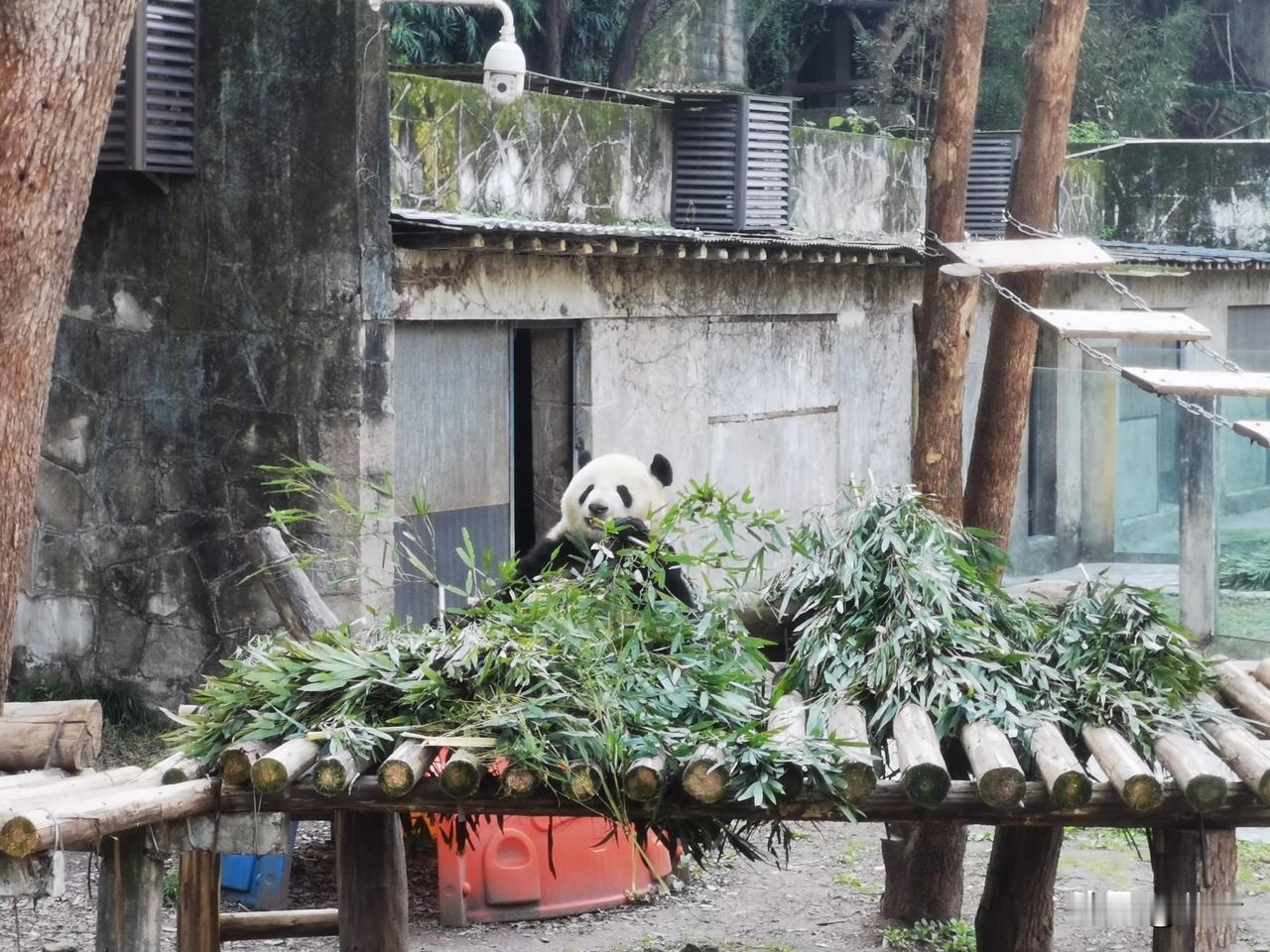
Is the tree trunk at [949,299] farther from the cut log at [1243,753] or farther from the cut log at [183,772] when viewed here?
the cut log at [183,772]

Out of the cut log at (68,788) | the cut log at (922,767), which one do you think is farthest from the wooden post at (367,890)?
the cut log at (922,767)

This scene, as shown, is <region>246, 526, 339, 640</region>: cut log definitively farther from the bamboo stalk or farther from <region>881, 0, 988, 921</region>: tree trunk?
<region>881, 0, 988, 921</region>: tree trunk

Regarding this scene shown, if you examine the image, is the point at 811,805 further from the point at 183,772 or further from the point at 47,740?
the point at 47,740

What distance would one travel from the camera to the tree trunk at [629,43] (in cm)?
1888

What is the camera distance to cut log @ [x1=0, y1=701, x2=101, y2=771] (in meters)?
4.12

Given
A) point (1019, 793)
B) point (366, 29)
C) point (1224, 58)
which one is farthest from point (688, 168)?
point (1224, 58)

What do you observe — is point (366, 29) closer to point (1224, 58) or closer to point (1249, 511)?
point (1249, 511)

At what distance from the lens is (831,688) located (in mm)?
4426

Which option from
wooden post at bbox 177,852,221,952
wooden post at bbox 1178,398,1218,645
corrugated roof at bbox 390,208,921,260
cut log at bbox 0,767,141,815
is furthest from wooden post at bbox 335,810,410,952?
wooden post at bbox 1178,398,1218,645

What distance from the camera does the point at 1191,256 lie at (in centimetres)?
1318

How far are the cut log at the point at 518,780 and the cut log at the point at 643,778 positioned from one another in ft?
0.69

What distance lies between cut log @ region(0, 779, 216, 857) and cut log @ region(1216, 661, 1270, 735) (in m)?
2.69

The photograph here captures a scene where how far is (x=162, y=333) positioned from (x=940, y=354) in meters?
3.74

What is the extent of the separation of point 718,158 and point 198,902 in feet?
23.5
